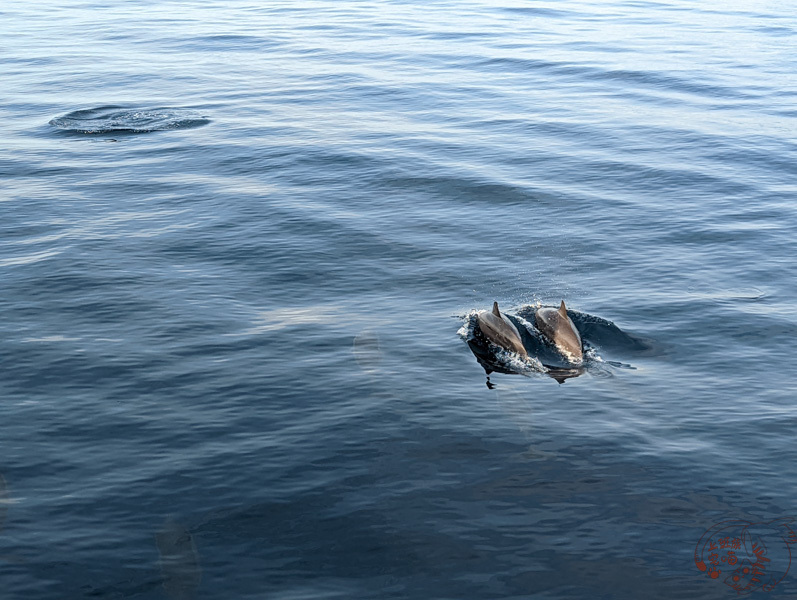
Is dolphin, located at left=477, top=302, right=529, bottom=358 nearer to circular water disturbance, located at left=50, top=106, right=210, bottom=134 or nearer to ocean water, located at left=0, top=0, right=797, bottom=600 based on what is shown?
ocean water, located at left=0, top=0, right=797, bottom=600

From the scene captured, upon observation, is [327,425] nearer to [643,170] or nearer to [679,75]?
[643,170]

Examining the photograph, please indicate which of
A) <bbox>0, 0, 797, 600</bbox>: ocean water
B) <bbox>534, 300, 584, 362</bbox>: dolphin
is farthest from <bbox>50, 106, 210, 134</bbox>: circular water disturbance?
<bbox>534, 300, 584, 362</bbox>: dolphin

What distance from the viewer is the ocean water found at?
1630cm

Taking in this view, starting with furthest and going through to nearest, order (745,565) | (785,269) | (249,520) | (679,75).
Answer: (679,75)
(785,269)
(249,520)
(745,565)

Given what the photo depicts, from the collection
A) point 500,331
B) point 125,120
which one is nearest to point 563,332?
point 500,331

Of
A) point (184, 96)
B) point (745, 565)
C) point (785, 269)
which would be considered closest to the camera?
point (745, 565)

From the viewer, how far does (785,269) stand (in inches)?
1125

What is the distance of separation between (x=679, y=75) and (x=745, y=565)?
147 ft

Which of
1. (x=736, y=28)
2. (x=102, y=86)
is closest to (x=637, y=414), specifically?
(x=102, y=86)

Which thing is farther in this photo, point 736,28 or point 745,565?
point 736,28

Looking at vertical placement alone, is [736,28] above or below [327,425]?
above

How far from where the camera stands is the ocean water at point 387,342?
1630 centimetres

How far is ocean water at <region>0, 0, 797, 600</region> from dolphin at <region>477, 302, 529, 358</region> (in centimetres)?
83

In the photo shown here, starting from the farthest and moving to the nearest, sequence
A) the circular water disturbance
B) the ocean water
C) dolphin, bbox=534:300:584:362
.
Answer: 1. the circular water disturbance
2. dolphin, bbox=534:300:584:362
3. the ocean water
